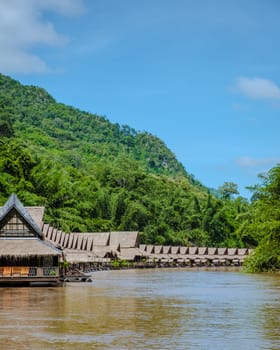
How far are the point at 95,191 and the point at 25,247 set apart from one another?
63.3 meters

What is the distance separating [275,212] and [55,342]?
3604 centimetres

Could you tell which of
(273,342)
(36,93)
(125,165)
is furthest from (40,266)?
(36,93)

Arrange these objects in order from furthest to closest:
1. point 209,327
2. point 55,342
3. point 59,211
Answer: point 59,211 → point 209,327 → point 55,342

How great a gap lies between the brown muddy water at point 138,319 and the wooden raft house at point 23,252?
2753mm

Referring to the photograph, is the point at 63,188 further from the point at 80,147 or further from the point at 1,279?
the point at 80,147

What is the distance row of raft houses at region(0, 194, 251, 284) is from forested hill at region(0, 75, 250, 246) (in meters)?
5.41

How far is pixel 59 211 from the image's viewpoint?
81.2 m

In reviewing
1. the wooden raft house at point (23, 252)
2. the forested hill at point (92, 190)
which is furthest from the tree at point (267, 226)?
the forested hill at point (92, 190)

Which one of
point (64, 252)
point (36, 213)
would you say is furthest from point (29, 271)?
point (64, 252)

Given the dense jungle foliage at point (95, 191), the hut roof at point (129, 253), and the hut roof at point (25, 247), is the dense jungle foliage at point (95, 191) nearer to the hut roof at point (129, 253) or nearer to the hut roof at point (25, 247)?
the hut roof at point (129, 253)

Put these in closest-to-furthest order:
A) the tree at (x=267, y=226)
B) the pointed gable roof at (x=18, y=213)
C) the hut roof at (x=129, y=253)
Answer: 1. the pointed gable roof at (x=18, y=213)
2. the tree at (x=267, y=226)
3. the hut roof at (x=129, y=253)

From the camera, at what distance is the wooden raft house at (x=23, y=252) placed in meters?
36.7

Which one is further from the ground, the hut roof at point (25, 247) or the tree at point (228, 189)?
the tree at point (228, 189)

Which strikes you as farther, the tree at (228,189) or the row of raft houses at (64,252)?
the tree at (228,189)
